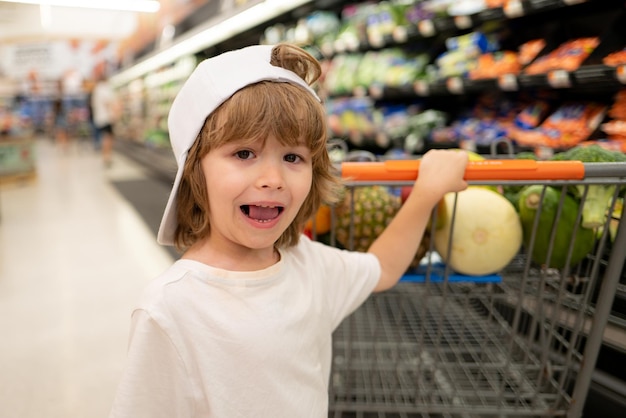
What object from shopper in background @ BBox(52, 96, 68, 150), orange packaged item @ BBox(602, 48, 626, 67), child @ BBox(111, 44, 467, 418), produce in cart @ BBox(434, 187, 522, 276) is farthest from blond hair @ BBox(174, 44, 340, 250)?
shopper in background @ BBox(52, 96, 68, 150)

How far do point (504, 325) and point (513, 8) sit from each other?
5.07 feet

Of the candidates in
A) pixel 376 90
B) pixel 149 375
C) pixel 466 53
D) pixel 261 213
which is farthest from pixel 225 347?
pixel 376 90

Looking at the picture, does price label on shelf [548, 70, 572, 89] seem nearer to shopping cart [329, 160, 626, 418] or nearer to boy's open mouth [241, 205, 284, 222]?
shopping cart [329, 160, 626, 418]

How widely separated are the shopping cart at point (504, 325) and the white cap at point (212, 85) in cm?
30

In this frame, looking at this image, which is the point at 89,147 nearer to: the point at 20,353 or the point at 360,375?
the point at 20,353

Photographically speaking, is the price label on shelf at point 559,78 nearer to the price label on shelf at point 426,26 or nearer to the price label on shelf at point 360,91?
the price label on shelf at point 426,26

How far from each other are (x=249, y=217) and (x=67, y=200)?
17.5 feet

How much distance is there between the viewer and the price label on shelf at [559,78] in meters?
2.00

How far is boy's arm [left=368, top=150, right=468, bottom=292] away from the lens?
1033 mm

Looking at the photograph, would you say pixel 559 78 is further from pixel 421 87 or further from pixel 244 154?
pixel 244 154

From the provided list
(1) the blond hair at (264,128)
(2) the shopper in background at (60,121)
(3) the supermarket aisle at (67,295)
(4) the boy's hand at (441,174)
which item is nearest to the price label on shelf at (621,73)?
(4) the boy's hand at (441,174)

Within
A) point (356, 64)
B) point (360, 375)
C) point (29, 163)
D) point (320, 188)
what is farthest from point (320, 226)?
point (29, 163)

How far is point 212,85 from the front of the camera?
2.73 feet

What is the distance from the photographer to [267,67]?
0.86 metres
